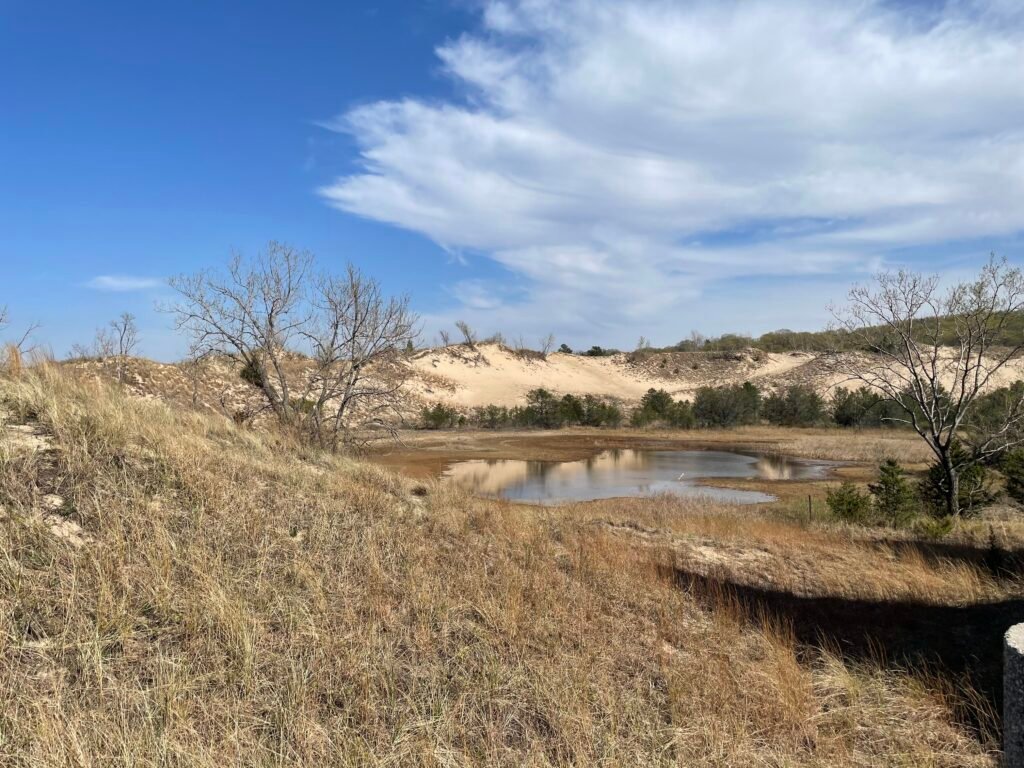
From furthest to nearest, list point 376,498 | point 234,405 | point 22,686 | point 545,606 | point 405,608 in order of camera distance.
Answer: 1. point 234,405
2. point 376,498
3. point 545,606
4. point 405,608
5. point 22,686

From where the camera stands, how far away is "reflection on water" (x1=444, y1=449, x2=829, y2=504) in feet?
80.2

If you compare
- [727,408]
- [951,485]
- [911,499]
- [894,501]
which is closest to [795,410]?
[727,408]

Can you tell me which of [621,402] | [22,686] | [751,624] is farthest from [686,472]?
[621,402]

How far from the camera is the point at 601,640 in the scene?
16.7 feet

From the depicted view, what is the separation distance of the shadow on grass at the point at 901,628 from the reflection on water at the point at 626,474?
15.0 m

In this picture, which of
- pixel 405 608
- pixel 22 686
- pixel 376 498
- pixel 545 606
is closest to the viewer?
pixel 22 686

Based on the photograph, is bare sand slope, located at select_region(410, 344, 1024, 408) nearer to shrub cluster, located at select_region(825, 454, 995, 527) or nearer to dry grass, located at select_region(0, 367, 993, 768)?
shrub cluster, located at select_region(825, 454, 995, 527)

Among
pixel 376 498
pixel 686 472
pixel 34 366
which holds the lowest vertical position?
pixel 686 472

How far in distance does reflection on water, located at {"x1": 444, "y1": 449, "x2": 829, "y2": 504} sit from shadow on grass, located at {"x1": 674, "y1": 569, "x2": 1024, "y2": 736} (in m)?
15.0

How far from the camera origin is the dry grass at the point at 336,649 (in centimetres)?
326

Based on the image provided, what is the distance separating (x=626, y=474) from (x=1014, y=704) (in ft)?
93.9

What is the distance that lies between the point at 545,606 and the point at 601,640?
0.64 metres

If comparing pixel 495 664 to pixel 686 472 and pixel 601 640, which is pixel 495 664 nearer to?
pixel 601 640

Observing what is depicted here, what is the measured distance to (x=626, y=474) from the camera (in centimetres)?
3077
